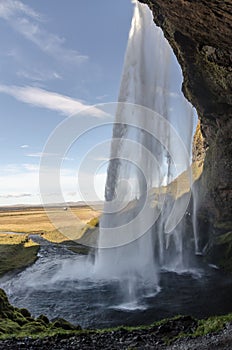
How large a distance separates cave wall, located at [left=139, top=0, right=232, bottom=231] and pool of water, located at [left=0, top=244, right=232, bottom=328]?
11.1m

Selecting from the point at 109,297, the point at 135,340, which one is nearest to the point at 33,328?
the point at 135,340

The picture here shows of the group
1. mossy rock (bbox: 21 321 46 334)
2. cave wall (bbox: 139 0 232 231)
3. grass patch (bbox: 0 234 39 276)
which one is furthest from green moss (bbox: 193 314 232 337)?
grass patch (bbox: 0 234 39 276)

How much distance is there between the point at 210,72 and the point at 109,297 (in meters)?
23.1

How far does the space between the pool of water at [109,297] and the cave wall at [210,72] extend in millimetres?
11087

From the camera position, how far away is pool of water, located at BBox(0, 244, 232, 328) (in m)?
20.0

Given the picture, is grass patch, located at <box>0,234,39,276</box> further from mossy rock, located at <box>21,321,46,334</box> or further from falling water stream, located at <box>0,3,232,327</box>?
mossy rock, located at <box>21,321,46,334</box>

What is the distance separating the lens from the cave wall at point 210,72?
55.7ft

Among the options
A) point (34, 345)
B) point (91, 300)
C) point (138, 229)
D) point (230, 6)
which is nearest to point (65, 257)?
point (138, 229)

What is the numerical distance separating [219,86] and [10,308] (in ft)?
90.0

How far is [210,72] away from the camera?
28734 mm

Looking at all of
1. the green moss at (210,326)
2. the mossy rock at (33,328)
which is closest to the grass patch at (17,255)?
the mossy rock at (33,328)

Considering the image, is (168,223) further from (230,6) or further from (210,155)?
(230,6)

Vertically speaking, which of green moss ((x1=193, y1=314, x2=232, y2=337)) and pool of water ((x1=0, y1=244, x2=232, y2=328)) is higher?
green moss ((x1=193, y1=314, x2=232, y2=337))

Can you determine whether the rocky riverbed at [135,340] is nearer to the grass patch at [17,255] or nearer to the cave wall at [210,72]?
the cave wall at [210,72]
